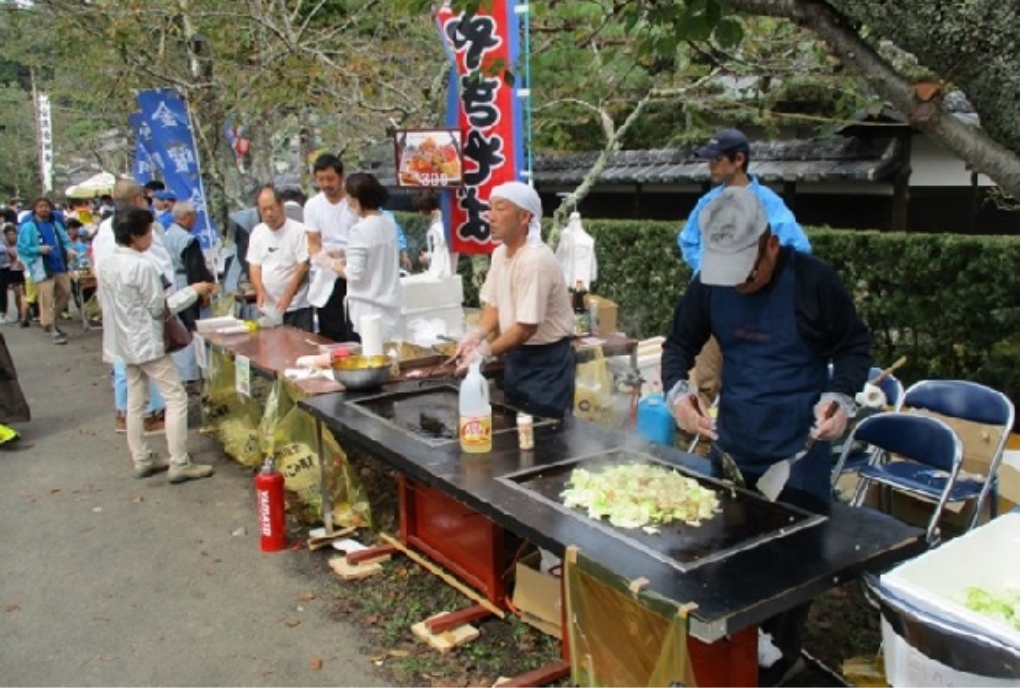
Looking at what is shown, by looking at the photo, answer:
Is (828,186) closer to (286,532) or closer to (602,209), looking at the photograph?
(602,209)

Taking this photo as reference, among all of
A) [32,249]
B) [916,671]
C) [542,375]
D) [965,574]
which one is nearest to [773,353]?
[965,574]

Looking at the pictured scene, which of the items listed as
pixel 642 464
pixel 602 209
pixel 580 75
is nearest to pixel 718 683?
Answer: pixel 642 464

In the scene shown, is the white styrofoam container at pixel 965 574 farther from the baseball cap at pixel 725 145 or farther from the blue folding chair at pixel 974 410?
the baseball cap at pixel 725 145

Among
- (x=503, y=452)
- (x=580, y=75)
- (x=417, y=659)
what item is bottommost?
A: (x=417, y=659)

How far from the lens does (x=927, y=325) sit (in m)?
7.34

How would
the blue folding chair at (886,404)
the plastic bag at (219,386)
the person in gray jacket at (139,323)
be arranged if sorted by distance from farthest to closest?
the plastic bag at (219,386) → the person in gray jacket at (139,323) → the blue folding chair at (886,404)

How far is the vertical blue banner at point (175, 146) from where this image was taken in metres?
9.78

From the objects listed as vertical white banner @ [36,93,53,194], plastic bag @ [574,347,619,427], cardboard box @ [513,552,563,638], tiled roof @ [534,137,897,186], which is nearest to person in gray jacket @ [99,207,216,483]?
plastic bag @ [574,347,619,427]

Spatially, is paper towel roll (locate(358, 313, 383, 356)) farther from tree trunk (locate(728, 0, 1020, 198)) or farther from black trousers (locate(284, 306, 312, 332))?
tree trunk (locate(728, 0, 1020, 198))

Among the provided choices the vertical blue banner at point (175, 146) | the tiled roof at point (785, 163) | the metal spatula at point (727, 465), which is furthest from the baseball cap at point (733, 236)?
the vertical blue banner at point (175, 146)

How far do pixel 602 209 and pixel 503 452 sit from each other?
10913 millimetres

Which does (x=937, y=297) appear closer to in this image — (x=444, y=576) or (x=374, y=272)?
(x=374, y=272)

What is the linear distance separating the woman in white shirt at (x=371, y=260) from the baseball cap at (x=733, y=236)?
3.48 meters

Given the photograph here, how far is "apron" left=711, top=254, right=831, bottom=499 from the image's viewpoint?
322 centimetres
